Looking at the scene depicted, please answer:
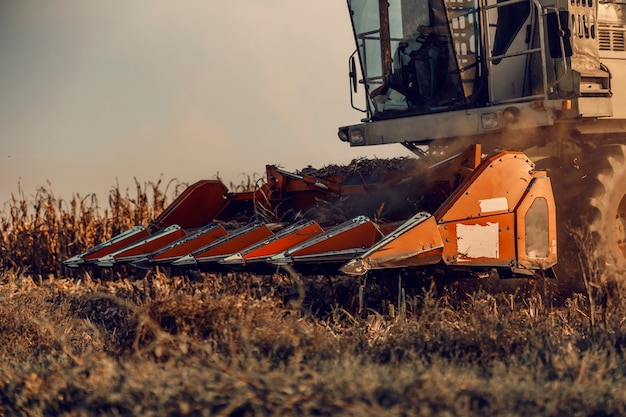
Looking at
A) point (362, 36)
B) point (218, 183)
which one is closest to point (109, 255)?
point (218, 183)

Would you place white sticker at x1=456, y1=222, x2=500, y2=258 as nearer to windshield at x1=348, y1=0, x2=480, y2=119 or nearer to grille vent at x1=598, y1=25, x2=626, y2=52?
windshield at x1=348, y1=0, x2=480, y2=119

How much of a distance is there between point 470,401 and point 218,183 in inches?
187

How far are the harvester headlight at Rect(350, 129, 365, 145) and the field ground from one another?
84.1 inches

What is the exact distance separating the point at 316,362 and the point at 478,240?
7.26ft

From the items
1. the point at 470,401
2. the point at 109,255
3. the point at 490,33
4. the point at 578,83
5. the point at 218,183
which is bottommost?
the point at 470,401

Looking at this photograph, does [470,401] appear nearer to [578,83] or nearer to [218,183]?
[578,83]

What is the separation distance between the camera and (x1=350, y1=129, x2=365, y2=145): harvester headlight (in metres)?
7.98

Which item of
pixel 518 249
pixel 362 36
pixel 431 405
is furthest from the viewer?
pixel 362 36

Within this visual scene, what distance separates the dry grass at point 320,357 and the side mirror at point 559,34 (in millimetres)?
1622

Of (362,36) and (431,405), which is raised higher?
(362,36)

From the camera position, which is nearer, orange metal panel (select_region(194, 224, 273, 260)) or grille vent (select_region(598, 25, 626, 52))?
orange metal panel (select_region(194, 224, 273, 260))

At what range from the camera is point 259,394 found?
3328 mm

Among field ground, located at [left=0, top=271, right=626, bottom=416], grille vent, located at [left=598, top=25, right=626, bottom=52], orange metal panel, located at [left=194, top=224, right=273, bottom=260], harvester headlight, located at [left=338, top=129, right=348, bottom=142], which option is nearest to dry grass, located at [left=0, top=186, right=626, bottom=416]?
field ground, located at [left=0, top=271, right=626, bottom=416]

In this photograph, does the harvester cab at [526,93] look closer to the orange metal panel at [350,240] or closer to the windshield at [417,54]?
the windshield at [417,54]
